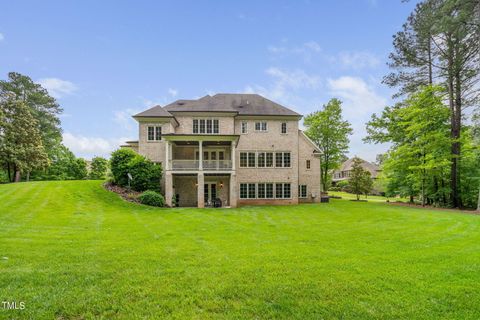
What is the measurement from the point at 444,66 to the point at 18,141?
149ft

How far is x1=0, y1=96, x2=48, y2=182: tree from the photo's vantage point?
91.6ft

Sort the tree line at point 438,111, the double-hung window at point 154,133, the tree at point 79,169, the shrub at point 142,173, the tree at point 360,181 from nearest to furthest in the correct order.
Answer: the tree line at point 438,111
the shrub at point 142,173
the double-hung window at point 154,133
the tree at point 360,181
the tree at point 79,169

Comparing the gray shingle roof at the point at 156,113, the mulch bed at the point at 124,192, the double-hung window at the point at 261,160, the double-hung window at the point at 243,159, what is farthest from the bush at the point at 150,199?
the double-hung window at the point at 261,160

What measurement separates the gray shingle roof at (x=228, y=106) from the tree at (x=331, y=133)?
363 inches

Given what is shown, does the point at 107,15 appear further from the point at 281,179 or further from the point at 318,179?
the point at 318,179

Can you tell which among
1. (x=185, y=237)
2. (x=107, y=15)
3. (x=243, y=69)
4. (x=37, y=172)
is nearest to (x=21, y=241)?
(x=185, y=237)

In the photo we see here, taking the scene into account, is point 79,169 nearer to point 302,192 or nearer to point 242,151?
point 242,151

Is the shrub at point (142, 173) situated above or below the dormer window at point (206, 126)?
below

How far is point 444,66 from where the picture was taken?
824 inches

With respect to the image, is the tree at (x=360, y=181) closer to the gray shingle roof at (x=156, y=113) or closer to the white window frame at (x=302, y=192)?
the white window frame at (x=302, y=192)

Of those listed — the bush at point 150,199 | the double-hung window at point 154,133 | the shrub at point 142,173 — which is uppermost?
the double-hung window at point 154,133

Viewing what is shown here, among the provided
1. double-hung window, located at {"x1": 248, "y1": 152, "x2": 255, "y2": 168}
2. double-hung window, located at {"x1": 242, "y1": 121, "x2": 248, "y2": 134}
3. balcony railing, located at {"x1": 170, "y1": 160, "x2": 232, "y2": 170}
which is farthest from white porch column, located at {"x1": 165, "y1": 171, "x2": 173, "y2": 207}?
double-hung window, located at {"x1": 242, "y1": 121, "x2": 248, "y2": 134}

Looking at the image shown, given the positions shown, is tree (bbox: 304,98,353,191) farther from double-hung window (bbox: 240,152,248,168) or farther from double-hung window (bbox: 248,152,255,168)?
double-hung window (bbox: 240,152,248,168)

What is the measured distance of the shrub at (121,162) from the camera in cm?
2064
